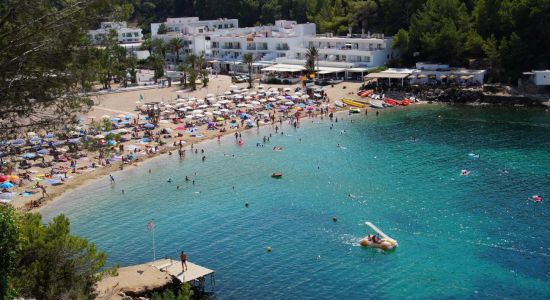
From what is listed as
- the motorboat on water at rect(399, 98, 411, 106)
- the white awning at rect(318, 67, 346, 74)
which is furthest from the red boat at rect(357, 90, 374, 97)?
the white awning at rect(318, 67, 346, 74)

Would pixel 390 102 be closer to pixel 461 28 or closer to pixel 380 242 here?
pixel 461 28

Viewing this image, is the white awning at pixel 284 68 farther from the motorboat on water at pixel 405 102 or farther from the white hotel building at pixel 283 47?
the motorboat on water at pixel 405 102

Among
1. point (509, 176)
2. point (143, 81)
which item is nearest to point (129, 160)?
point (509, 176)

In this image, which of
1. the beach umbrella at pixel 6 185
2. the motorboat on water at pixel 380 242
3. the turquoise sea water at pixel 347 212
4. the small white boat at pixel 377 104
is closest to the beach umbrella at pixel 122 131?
the turquoise sea water at pixel 347 212

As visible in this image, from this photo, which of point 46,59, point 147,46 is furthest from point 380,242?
point 147,46

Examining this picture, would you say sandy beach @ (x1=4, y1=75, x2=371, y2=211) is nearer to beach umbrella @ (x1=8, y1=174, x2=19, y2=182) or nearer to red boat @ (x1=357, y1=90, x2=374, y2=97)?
red boat @ (x1=357, y1=90, x2=374, y2=97)

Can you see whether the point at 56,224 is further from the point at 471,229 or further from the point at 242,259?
the point at 471,229

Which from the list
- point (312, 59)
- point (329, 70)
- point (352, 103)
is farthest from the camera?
point (312, 59)
